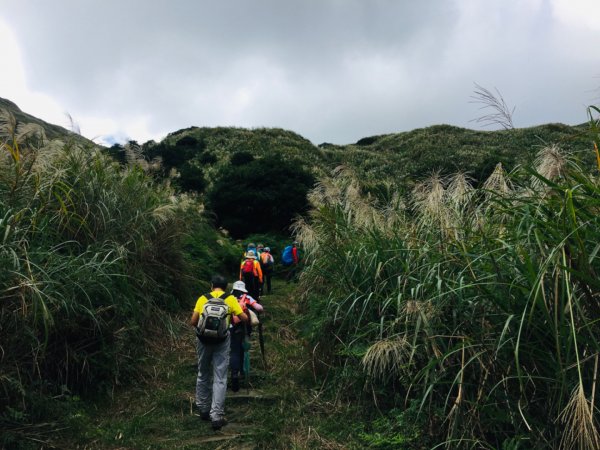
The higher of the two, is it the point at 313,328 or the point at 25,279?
the point at 25,279

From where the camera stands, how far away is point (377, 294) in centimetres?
496

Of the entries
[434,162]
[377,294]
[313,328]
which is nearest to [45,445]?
[313,328]

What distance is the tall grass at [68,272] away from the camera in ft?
12.9

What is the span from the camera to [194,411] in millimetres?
5184

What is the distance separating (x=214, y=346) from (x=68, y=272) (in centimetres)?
172

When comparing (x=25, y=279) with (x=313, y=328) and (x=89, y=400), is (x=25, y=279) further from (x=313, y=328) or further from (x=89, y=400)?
(x=313, y=328)

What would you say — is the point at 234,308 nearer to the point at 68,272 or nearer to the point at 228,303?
the point at 228,303

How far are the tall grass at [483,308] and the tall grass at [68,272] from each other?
2436mm

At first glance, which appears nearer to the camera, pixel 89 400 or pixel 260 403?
pixel 89 400

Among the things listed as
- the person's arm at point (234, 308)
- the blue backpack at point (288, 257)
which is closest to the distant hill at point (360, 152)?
the blue backpack at point (288, 257)

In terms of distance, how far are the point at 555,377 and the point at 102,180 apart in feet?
18.9

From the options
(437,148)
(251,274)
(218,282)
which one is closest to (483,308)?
(218,282)

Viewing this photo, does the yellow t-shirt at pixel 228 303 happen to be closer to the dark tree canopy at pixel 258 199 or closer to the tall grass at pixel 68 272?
the tall grass at pixel 68 272

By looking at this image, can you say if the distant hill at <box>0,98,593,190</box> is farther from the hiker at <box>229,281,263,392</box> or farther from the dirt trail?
the hiker at <box>229,281,263,392</box>
